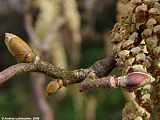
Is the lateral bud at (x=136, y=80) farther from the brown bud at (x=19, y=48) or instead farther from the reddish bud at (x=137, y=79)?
the brown bud at (x=19, y=48)

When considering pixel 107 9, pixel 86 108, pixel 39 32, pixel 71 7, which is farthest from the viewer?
pixel 86 108

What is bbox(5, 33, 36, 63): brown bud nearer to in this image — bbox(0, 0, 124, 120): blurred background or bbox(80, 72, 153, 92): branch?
bbox(80, 72, 153, 92): branch

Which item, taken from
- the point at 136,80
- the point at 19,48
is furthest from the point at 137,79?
the point at 19,48

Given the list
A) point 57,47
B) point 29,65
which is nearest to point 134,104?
point 29,65

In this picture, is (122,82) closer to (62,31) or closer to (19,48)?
(19,48)

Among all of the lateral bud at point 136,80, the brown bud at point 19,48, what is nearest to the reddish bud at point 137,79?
the lateral bud at point 136,80

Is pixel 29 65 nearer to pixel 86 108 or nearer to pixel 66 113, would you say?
pixel 86 108
